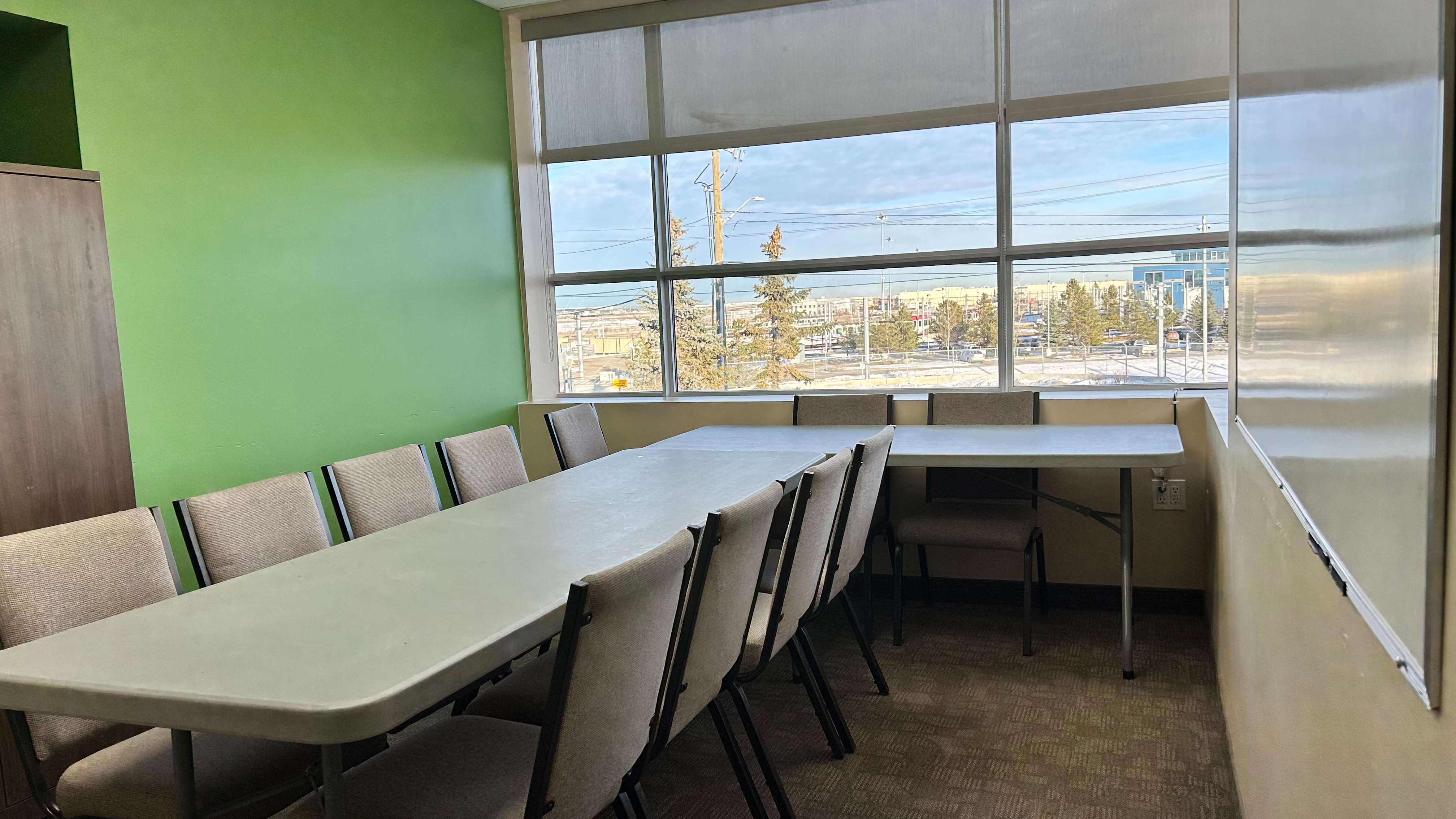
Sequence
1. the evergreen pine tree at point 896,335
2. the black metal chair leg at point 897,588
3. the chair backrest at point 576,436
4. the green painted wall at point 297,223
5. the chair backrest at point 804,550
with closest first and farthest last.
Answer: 1. the chair backrest at point 804,550
2. the green painted wall at point 297,223
3. the black metal chair leg at point 897,588
4. the chair backrest at point 576,436
5. the evergreen pine tree at point 896,335

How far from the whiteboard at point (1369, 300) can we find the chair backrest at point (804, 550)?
1.11 metres

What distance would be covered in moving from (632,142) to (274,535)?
10.6ft

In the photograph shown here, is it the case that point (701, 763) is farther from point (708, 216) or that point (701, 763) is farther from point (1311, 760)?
point (708, 216)

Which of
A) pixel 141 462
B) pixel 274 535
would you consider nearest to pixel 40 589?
pixel 274 535

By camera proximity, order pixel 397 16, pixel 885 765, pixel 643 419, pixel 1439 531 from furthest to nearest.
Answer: pixel 643 419, pixel 397 16, pixel 885 765, pixel 1439 531

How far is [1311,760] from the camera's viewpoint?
122cm

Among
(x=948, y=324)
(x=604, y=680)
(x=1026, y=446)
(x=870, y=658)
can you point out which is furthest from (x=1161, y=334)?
(x=604, y=680)

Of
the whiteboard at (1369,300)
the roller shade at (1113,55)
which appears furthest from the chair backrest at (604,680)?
the roller shade at (1113,55)

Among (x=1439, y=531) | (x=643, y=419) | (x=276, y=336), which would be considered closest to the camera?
(x=1439, y=531)

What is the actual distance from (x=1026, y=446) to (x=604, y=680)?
2.50 metres

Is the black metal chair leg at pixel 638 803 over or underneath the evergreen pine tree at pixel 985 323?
underneath

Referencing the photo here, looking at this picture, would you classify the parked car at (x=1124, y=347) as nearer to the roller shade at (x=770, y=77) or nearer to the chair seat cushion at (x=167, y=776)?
the roller shade at (x=770, y=77)

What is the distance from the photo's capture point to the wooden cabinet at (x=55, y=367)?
9.00 feet

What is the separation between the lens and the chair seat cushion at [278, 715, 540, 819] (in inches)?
67.3
